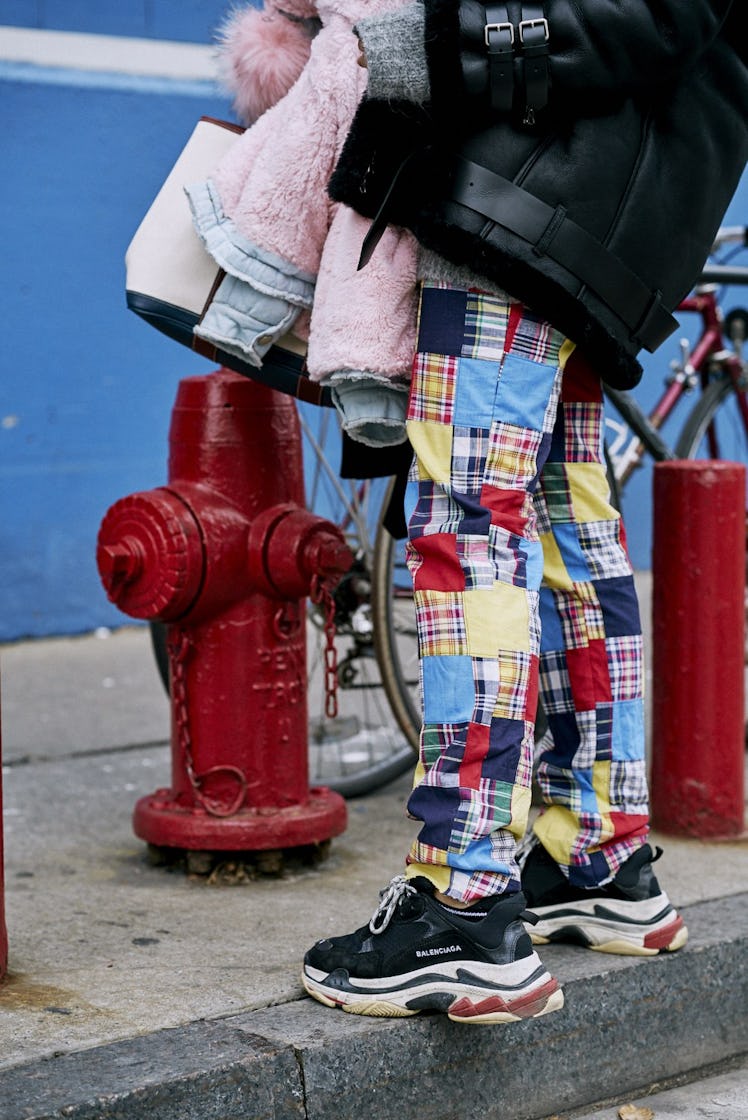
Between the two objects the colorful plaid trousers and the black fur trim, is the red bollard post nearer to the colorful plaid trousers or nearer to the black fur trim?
the colorful plaid trousers

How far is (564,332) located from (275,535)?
0.89m

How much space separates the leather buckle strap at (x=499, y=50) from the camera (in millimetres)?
2168

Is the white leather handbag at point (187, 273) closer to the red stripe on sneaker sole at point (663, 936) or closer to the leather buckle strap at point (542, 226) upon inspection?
the leather buckle strap at point (542, 226)

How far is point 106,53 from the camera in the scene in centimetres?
573

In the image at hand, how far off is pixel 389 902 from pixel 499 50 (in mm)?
1256

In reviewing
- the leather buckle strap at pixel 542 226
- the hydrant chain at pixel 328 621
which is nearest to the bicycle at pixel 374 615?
the hydrant chain at pixel 328 621

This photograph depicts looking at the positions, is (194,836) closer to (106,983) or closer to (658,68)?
(106,983)

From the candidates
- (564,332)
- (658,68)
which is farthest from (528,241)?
(658,68)

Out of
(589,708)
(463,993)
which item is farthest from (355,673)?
(463,993)

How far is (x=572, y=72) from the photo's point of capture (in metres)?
2.19

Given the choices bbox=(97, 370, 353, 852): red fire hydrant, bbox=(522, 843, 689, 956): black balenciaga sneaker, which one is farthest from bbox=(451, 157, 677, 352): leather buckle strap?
bbox=(522, 843, 689, 956): black balenciaga sneaker

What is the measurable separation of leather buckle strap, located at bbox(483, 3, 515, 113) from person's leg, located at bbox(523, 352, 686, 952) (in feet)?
2.00

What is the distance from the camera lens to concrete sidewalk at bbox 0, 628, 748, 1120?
216cm

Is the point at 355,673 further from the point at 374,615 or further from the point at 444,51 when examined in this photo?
the point at 444,51
